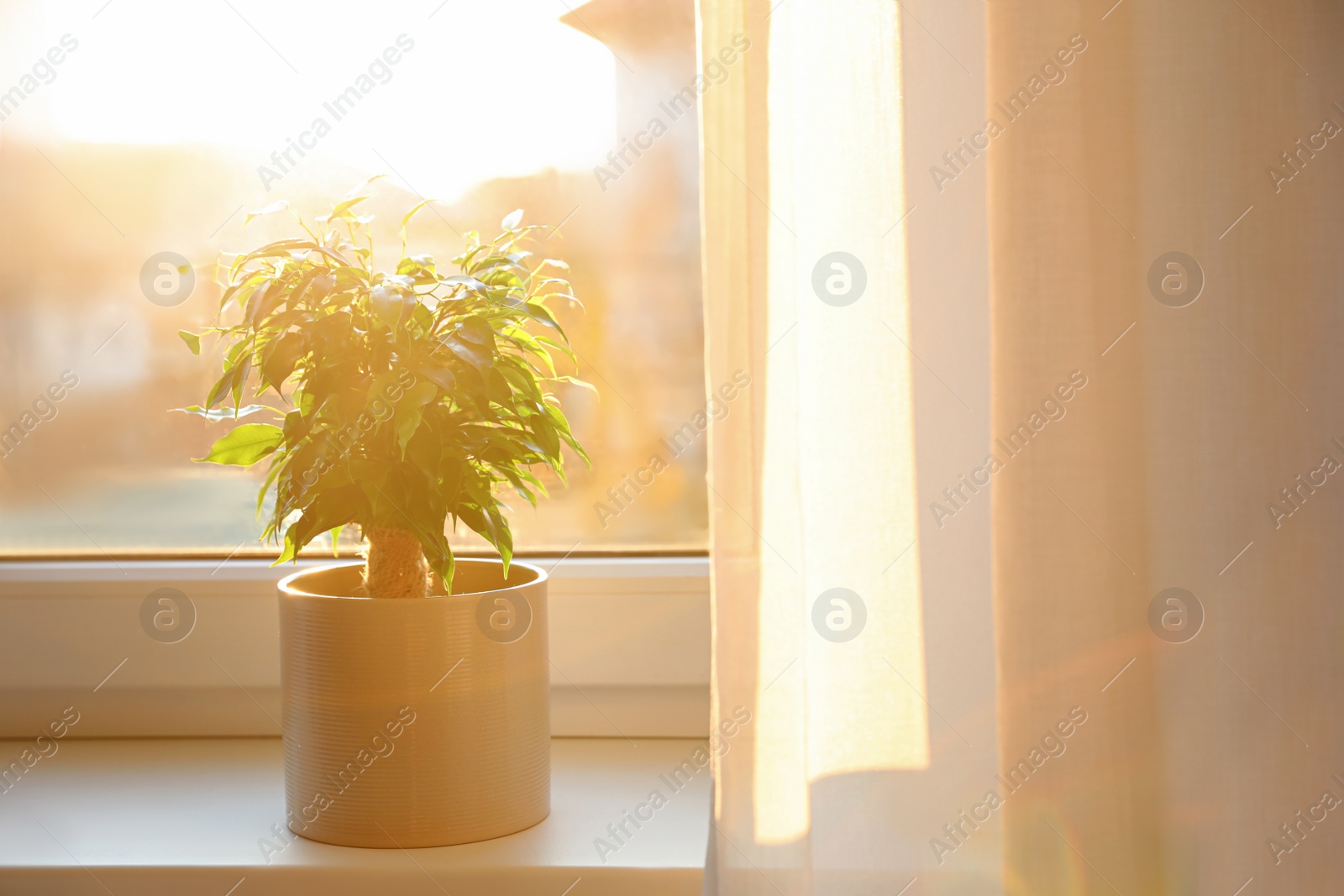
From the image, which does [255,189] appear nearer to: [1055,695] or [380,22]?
[380,22]

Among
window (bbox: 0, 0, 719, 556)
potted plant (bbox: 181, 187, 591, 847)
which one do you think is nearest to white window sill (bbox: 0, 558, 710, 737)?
window (bbox: 0, 0, 719, 556)

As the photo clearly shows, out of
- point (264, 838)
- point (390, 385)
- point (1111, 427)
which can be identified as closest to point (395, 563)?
point (390, 385)

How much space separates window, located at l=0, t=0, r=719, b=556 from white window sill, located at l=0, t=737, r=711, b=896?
236mm

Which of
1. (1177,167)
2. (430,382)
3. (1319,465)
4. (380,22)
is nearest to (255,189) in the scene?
(380,22)

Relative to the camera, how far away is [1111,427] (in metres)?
0.78

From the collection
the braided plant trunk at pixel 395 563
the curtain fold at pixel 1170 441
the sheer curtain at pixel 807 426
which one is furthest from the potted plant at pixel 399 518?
the curtain fold at pixel 1170 441

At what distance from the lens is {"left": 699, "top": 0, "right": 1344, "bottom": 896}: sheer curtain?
2.52ft

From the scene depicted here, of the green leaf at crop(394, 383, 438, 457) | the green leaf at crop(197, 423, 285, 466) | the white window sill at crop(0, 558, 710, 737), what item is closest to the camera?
the green leaf at crop(394, 383, 438, 457)

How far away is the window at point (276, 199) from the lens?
1.10 meters

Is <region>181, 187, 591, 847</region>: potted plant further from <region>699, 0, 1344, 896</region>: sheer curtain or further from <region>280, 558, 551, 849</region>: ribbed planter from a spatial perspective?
<region>699, 0, 1344, 896</region>: sheer curtain

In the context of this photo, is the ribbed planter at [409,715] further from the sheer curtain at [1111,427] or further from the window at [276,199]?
the window at [276,199]

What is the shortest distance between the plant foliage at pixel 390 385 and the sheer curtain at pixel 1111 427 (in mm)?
170

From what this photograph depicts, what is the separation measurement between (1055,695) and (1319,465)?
25 centimetres

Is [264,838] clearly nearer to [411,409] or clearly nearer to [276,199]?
[411,409]
